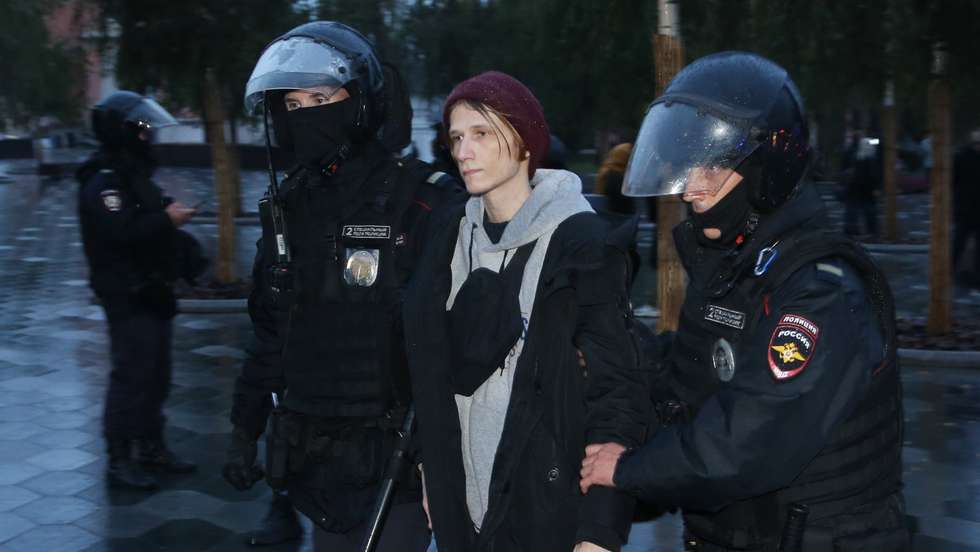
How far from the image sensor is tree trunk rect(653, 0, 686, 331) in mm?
6098

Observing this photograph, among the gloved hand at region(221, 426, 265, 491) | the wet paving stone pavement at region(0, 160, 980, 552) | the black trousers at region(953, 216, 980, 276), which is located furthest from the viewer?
the black trousers at region(953, 216, 980, 276)

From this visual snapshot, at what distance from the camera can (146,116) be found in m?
5.31

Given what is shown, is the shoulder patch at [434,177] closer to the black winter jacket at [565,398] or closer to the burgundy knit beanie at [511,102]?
the burgundy knit beanie at [511,102]

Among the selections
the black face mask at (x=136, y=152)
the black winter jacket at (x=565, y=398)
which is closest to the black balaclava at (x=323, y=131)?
the black winter jacket at (x=565, y=398)

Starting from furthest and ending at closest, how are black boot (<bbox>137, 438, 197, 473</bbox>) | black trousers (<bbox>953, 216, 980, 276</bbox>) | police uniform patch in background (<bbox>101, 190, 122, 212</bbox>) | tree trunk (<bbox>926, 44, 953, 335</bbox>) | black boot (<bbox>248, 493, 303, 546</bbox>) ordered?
1. black trousers (<bbox>953, 216, 980, 276</bbox>)
2. tree trunk (<bbox>926, 44, 953, 335</bbox>)
3. black boot (<bbox>137, 438, 197, 473</bbox>)
4. police uniform patch in background (<bbox>101, 190, 122, 212</bbox>)
5. black boot (<bbox>248, 493, 303, 546</bbox>)

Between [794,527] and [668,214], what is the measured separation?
5.07 metres

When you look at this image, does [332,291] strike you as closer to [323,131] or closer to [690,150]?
[323,131]

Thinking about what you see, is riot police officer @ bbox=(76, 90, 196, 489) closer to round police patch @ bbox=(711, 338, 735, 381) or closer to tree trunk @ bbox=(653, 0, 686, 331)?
tree trunk @ bbox=(653, 0, 686, 331)

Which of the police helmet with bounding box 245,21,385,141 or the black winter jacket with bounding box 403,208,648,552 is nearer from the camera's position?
the black winter jacket with bounding box 403,208,648,552

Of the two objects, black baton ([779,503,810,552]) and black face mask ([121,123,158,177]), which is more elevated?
black face mask ([121,123,158,177])

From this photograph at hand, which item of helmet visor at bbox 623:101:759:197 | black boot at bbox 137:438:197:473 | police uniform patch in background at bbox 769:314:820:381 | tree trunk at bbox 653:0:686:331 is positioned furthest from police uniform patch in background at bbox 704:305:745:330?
black boot at bbox 137:438:197:473

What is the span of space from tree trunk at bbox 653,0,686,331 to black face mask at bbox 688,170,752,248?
3.32 meters

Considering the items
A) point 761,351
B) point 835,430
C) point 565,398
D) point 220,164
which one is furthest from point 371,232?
point 220,164

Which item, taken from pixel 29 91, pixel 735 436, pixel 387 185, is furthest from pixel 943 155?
pixel 29 91
